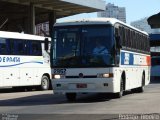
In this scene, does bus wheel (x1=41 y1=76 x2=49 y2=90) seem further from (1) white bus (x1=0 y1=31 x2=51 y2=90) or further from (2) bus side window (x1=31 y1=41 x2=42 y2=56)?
(2) bus side window (x1=31 y1=41 x2=42 y2=56)

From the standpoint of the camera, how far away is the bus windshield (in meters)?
18.5

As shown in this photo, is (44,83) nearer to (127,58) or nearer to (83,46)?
(127,58)

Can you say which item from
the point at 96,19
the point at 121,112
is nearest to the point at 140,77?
the point at 96,19

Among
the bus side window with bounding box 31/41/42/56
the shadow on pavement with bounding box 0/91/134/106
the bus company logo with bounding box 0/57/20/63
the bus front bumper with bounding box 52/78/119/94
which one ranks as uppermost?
the bus side window with bounding box 31/41/42/56

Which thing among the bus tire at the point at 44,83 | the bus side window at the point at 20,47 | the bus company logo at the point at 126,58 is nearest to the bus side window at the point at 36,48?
the bus side window at the point at 20,47

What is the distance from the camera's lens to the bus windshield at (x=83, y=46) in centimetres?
1845

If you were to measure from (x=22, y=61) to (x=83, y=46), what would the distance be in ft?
31.5

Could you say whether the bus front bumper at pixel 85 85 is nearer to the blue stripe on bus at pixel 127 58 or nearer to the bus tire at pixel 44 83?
the blue stripe on bus at pixel 127 58

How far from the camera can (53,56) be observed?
742 inches

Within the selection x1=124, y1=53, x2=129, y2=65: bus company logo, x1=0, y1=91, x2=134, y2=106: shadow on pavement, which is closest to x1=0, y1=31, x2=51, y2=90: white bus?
x1=0, y1=91, x2=134, y2=106: shadow on pavement

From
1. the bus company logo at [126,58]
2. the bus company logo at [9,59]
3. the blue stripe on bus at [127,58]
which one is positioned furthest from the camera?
the bus company logo at [9,59]

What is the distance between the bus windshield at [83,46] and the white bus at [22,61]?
264 inches

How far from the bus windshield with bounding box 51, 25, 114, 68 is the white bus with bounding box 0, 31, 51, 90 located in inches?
264

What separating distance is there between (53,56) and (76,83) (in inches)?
54.0
